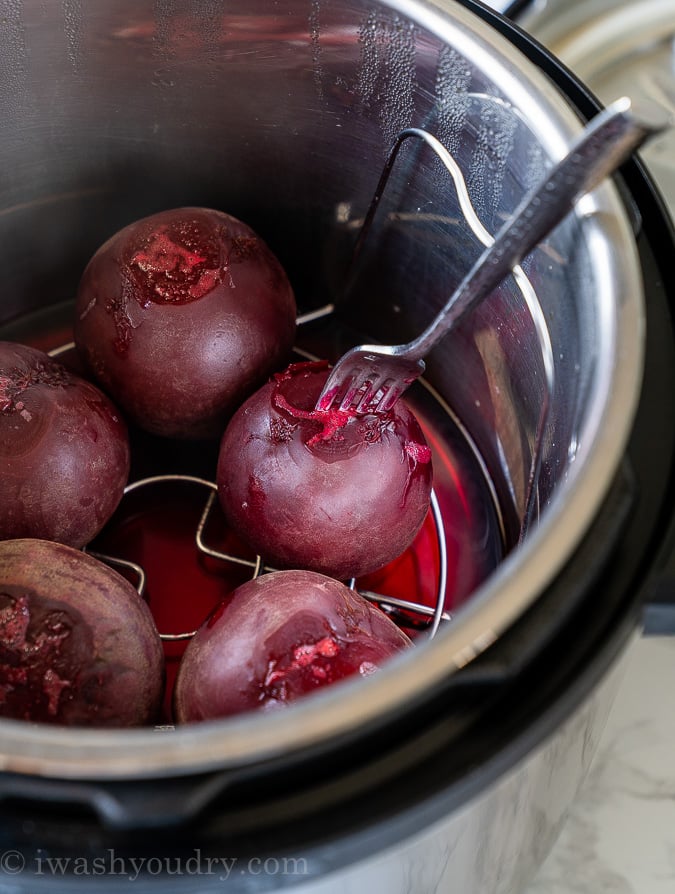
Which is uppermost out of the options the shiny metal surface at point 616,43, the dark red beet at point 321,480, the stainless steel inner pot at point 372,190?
the shiny metal surface at point 616,43

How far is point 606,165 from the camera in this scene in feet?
1.79

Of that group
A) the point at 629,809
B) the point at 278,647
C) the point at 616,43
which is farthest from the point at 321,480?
the point at 616,43

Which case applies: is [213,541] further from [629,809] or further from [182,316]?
[629,809]

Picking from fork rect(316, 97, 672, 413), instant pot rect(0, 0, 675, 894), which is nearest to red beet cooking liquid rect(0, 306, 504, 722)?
instant pot rect(0, 0, 675, 894)

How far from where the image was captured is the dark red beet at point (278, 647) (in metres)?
0.61

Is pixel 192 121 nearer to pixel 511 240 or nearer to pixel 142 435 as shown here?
pixel 142 435

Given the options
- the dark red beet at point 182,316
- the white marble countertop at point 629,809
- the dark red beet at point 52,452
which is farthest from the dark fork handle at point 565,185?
the white marble countertop at point 629,809

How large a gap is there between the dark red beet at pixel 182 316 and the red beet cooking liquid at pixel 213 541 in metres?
0.12

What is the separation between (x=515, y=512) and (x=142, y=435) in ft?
1.37

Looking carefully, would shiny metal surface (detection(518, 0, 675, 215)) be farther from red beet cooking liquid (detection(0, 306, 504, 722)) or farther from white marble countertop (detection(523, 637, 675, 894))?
white marble countertop (detection(523, 637, 675, 894))

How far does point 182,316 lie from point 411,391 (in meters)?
0.32

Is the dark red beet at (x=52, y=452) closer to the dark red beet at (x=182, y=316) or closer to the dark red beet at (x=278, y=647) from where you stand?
the dark red beet at (x=182, y=316)

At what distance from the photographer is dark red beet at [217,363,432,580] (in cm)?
73

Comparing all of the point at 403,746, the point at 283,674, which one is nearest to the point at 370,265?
the point at 283,674
